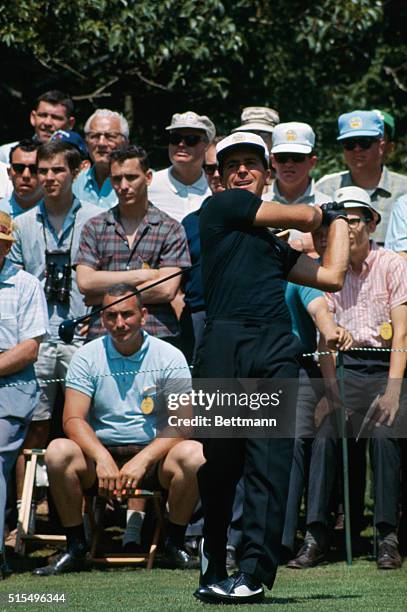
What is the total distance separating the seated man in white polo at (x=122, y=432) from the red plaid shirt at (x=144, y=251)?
33 centimetres

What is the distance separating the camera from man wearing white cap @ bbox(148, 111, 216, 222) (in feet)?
34.4

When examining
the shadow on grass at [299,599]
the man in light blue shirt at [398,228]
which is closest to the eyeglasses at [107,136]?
the man in light blue shirt at [398,228]

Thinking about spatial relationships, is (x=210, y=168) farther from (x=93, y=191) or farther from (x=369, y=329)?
(x=369, y=329)

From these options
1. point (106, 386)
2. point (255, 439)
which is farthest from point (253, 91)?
point (255, 439)

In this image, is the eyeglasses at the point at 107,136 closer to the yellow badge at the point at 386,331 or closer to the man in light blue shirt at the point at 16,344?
the man in light blue shirt at the point at 16,344

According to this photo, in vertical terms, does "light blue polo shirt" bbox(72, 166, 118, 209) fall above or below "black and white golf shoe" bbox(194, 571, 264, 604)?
above

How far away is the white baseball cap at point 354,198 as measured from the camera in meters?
9.25

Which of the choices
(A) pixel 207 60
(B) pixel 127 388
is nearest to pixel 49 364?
(B) pixel 127 388

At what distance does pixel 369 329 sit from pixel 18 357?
7.14 ft

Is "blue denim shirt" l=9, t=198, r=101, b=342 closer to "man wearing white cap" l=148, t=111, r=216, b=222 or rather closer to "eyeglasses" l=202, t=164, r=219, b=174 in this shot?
"man wearing white cap" l=148, t=111, r=216, b=222

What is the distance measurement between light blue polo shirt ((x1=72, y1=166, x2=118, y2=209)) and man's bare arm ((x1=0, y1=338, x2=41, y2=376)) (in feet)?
6.18

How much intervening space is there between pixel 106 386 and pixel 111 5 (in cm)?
465

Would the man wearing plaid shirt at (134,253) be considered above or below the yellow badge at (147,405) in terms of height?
above

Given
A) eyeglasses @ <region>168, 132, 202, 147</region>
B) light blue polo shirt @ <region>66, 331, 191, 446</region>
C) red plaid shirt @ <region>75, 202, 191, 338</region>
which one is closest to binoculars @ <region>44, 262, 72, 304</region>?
red plaid shirt @ <region>75, 202, 191, 338</region>
